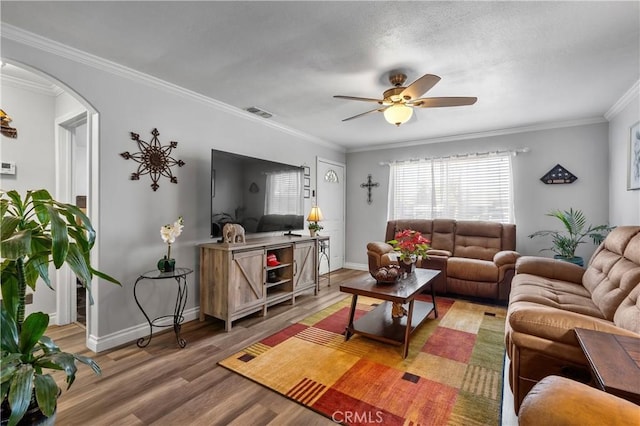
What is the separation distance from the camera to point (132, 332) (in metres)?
2.71

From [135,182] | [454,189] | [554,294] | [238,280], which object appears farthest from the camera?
[454,189]

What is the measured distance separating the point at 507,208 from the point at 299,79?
369cm

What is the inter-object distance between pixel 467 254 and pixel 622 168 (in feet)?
6.45

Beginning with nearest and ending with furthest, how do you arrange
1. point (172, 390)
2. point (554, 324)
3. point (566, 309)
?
point (554, 324), point (172, 390), point (566, 309)

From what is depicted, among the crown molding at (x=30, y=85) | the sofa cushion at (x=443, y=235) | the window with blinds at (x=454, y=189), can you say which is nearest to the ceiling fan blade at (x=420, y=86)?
the sofa cushion at (x=443, y=235)

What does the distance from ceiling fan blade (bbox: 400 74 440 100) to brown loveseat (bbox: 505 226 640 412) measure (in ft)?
5.17

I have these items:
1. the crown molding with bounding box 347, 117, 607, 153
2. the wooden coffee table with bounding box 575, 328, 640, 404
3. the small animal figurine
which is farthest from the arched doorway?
the crown molding with bounding box 347, 117, 607, 153

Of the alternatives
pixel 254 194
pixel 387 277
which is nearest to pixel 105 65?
pixel 254 194

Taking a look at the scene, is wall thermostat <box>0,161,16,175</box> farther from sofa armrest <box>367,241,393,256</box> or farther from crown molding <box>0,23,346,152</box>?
sofa armrest <box>367,241,393,256</box>

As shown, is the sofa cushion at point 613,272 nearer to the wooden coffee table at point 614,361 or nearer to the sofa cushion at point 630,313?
the sofa cushion at point 630,313

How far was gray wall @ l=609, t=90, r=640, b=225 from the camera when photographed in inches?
122

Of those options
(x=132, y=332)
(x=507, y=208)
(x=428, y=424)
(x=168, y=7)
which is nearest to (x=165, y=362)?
(x=132, y=332)

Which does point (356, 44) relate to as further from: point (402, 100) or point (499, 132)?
point (499, 132)

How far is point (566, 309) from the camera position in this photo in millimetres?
2184
